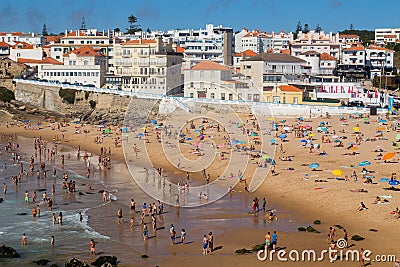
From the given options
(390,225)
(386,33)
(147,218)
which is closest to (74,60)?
(147,218)

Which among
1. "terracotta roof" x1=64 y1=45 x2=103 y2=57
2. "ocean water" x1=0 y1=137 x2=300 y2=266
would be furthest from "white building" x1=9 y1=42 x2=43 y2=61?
"ocean water" x1=0 y1=137 x2=300 y2=266

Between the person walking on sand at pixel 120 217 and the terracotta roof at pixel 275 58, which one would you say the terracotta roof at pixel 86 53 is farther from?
the person walking on sand at pixel 120 217

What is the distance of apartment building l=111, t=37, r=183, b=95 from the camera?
66.1 m

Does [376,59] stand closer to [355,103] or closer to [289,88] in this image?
[355,103]

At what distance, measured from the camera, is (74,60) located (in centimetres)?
6900

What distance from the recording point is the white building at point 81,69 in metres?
68.1

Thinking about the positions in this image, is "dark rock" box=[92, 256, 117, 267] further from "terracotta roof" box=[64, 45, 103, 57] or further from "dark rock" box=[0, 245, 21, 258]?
"terracotta roof" box=[64, 45, 103, 57]

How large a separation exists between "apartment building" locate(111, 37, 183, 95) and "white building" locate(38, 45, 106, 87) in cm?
150

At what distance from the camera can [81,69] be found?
68.5 m

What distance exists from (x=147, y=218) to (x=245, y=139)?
19.0 meters
